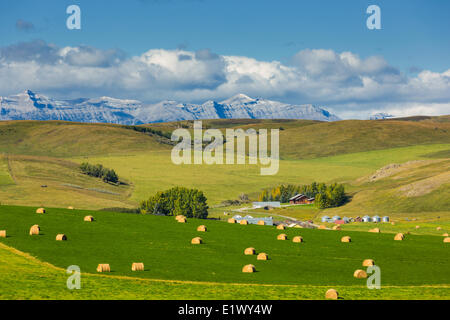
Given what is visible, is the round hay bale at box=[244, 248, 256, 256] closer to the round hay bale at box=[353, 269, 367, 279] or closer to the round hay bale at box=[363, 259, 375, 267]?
the round hay bale at box=[363, 259, 375, 267]

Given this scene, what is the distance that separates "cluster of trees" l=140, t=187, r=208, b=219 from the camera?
150250 millimetres

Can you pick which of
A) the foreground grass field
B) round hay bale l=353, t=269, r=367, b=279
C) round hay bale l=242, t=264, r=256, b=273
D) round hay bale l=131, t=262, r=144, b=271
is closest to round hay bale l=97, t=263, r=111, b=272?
the foreground grass field

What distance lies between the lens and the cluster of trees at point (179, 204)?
150 metres

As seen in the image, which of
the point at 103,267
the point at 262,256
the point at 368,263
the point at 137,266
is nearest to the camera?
the point at 103,267

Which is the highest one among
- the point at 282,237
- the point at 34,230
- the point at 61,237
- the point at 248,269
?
the point at 34,230

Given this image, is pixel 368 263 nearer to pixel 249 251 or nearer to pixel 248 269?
pixel 249 251

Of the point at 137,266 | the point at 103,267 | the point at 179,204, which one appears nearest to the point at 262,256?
the point at 137,266

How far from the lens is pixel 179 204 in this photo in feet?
498

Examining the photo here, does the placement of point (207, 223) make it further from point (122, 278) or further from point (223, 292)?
point (223, 292)

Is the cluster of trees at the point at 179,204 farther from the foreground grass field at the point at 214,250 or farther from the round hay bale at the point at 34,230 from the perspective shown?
the round hay bale at the point at 34,230

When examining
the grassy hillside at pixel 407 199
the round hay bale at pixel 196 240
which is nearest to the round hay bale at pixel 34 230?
the round hay bale at pixel 196 240

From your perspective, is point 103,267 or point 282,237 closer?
point 103,267

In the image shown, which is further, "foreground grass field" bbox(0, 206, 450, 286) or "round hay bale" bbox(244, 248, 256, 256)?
"round hay bale" bbox(244, 248, 256, 256)
